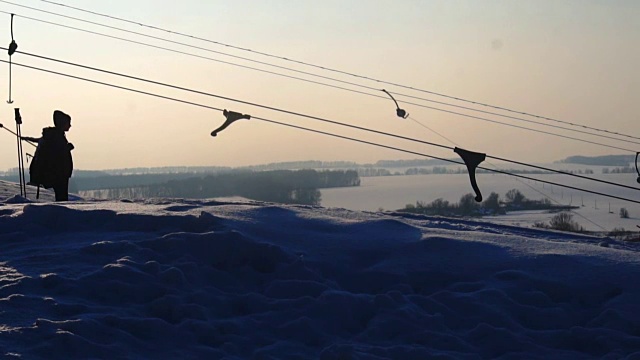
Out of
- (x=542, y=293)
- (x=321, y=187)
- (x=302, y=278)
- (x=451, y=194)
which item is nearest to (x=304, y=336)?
(x=302, y=278)

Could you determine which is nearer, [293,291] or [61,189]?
[293,291]

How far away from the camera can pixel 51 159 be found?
523 inches

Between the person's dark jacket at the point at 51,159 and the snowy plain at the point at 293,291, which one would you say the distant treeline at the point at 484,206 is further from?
the snowy plain at the point at 293,291

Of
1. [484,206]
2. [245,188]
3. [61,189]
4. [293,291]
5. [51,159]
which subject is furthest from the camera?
[245,188]

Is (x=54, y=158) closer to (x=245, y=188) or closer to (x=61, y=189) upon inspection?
(x=61, y=189)

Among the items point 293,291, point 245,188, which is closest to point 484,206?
point 245,188

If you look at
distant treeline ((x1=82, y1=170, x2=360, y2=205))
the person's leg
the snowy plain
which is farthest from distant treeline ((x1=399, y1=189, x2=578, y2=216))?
the snowy plain

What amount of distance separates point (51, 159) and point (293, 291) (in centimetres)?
728

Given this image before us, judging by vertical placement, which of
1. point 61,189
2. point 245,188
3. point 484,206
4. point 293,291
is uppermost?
point 245,188

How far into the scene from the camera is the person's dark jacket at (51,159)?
13227mm

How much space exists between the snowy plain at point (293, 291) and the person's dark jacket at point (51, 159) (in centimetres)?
366

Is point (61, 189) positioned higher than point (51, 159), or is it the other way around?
point (51, 159)

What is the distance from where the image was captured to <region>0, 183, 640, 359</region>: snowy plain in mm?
6289

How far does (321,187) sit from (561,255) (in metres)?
93.0
